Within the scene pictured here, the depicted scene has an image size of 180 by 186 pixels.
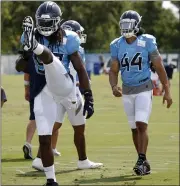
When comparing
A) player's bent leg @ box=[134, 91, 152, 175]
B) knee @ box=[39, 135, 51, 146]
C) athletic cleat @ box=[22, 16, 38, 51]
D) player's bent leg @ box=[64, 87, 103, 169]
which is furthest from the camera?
player's bent leg @ box=[134, 91, 152, 175]

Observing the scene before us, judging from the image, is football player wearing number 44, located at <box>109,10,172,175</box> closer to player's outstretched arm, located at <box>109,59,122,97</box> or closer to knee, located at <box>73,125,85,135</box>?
player's outstretched arm, located at <box>109,59,122,97</box>

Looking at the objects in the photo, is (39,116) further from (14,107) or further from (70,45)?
(14,107)

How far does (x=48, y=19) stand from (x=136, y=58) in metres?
2.30

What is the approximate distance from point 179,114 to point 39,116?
1248cm

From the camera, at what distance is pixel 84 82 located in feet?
31.1

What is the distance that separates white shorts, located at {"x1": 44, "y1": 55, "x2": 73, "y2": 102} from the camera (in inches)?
358

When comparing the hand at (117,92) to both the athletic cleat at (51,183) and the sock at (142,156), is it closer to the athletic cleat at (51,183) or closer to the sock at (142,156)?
the sock at (142,156)

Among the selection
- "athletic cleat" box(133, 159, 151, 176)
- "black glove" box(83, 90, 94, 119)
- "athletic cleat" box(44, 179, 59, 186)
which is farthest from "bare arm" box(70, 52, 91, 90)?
"athletic cleat" box(133, 159, 151, 176)

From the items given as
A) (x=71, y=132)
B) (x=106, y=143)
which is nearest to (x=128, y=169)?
(x=106, y=143)

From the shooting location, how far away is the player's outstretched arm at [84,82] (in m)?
9.28


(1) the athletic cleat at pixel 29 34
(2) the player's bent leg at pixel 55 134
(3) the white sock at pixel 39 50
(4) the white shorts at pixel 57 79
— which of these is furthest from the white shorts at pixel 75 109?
(1) the athletic cleat at pixel 29 34

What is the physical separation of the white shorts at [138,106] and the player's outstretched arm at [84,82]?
6.25ft

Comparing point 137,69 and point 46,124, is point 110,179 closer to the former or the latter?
point 46,124

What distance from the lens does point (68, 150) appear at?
13.6m
